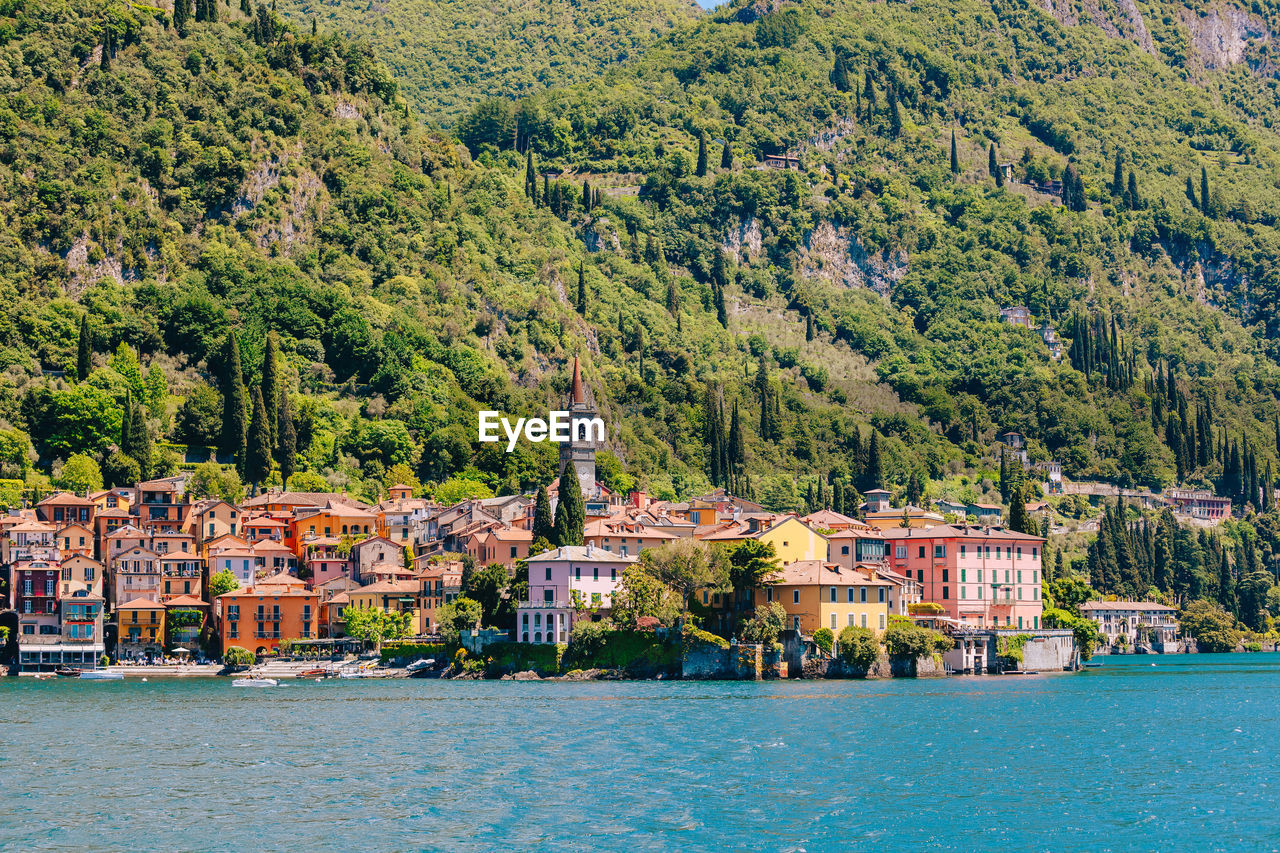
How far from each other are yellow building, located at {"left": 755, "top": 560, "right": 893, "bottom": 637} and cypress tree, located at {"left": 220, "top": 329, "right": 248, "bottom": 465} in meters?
64.8

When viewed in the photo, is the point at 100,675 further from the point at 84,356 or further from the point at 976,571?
the point at 976,571

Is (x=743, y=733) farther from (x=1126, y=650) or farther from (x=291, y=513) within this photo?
(x=1126, y=650)

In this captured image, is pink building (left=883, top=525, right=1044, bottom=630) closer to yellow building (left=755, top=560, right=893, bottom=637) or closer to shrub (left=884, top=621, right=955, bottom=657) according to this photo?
shrub (left=884, top=621, right=955, bottom=657)

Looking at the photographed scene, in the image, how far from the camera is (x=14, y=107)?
190 metres

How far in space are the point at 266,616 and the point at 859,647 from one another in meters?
48.6

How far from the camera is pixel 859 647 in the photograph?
111 m

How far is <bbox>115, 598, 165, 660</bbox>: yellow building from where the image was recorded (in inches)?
5369

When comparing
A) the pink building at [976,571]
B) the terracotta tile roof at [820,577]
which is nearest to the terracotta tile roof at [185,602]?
the terracotta tile roof at [820,577]

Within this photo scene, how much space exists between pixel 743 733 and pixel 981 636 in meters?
46.9

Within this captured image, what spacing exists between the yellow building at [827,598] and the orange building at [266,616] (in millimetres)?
39786

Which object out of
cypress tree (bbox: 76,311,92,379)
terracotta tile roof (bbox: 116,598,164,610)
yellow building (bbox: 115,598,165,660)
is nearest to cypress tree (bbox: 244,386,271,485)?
cypress tree (bbox: 76,311,92,379)

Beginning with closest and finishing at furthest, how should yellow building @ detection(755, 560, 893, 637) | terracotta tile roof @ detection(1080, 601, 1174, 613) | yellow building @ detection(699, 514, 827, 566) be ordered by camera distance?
yellow building @ detection(755, 560, 893, 637) → yellow building @ detection(699, 514, 827, 566) → terracotta tile roof @ detection(1080, 601, 1174, 613)

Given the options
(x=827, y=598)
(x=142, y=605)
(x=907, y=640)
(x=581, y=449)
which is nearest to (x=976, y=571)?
(x=907, y=640)

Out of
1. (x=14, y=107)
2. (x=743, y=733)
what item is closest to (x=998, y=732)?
(x=743, y=733)
